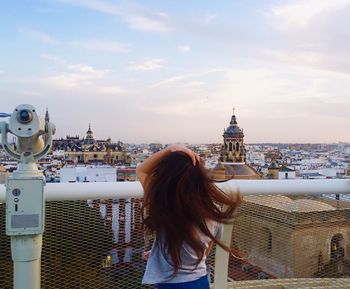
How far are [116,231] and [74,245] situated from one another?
0.74 ft

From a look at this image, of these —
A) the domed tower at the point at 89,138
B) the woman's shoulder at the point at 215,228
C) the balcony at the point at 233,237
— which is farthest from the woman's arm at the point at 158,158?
the domed tower at the point at 89,138

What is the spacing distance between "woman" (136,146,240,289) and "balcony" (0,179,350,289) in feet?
1.47

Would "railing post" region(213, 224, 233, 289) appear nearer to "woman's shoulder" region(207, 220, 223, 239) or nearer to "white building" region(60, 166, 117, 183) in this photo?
"woman's shoulder" region(207, 220, 223, 239)

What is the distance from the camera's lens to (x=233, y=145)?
54.9 meters

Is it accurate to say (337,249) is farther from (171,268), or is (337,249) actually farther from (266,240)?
(171,268)

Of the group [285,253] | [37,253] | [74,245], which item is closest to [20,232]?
[37,253]

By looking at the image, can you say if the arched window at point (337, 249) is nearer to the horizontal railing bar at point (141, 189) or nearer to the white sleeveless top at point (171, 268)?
the horizontal railing bar at point (141, 189)

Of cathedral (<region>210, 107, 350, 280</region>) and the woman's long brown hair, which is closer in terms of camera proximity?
the woman's long brown hair

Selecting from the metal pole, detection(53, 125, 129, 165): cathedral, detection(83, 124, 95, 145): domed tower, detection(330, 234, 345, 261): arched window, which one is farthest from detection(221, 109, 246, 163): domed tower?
the metal pole

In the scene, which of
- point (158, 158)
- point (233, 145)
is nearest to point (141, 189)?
point (158, 158)

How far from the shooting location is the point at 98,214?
2229 mm

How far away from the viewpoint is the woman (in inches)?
64.7

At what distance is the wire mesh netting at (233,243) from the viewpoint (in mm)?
2239

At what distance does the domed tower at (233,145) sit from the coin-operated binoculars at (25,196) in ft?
171
